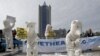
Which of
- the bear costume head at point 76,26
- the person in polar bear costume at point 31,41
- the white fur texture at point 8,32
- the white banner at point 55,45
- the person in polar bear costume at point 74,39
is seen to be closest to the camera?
the person in polar bear costume at point 74,39

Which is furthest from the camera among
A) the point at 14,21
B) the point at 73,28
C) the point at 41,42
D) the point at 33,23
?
the point at 14,21

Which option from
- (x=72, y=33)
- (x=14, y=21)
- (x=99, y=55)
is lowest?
(x=99, y=55)

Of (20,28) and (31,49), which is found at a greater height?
(20,28)

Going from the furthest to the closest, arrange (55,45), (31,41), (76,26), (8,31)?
(8,31)
(55,45)
(31,41)
(76,26)

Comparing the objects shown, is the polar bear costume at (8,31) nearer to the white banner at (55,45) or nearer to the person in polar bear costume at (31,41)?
the white banner at (55,45)

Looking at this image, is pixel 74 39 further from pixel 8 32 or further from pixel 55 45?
pixel 8 32

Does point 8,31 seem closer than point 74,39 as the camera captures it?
No

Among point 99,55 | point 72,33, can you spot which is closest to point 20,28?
point 99,55

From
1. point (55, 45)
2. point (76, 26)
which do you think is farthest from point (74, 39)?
point (55, 45)

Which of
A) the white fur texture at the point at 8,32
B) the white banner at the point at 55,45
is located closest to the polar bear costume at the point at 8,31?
the white fur texture at the point at 8,32

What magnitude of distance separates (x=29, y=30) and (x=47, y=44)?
16.4ft

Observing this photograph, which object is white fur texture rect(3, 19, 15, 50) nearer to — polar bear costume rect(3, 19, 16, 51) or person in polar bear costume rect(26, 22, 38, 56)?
polar bear costume rect(3, 19, 16, 51)

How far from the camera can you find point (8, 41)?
1892 centimetres

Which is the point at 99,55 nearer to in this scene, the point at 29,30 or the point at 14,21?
the point at 29,30
